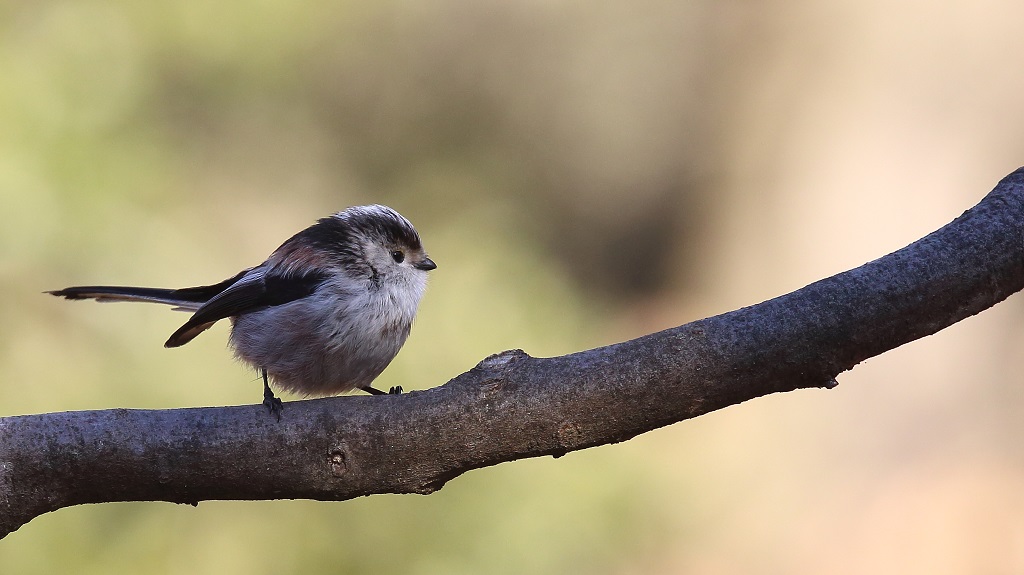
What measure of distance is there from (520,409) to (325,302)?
129cm

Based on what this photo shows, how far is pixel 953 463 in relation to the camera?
19.9 ft

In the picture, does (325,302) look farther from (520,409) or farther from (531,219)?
(531,219)

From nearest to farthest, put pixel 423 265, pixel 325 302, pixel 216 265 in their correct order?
pixel 325 302 < pixel 423 265 < pixel 216 265

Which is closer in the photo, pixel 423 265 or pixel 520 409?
pixel 520 409

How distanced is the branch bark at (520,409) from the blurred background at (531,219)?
128 inches

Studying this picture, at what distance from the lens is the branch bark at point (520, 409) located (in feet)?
7.55

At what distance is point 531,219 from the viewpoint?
9430 millimetres

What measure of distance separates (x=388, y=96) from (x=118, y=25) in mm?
3222

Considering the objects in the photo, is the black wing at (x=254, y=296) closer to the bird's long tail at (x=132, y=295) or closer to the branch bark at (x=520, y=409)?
the bird's long tail at (x=132, y=295)

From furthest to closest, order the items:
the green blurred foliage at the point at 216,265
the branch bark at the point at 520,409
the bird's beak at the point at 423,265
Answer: the green blurred foliage at the point at 216,265 < the bird's beak at the point at 423,265 < the branch bark at the point at 520,409

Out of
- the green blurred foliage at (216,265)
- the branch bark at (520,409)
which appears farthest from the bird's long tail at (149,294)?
the green blurred foliage at (216,265)

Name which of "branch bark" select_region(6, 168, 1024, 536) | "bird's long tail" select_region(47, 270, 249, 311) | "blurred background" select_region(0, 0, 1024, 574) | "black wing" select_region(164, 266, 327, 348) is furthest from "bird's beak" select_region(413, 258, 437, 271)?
"blurred background" select_region(0, 0, 1024, 574)

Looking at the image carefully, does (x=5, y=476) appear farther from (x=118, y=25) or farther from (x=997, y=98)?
(x=997, y=98)

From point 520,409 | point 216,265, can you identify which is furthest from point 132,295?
point 216,265
